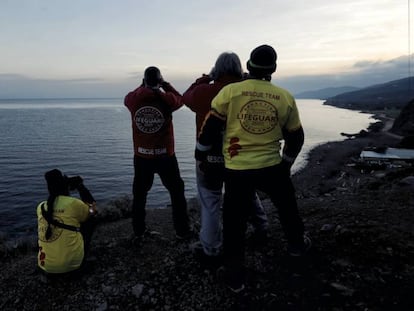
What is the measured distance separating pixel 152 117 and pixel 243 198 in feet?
7.88

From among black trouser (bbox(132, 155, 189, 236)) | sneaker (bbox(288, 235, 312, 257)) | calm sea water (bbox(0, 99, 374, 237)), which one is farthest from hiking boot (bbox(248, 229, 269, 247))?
calm sea water (bbox(0, 99, 374, 237))

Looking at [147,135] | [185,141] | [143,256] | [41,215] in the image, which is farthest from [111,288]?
[185,141]

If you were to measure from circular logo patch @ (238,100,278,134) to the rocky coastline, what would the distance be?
2.02 meters

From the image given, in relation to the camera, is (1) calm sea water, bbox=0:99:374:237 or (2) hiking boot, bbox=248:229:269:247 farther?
(1) calm sea water, bbox=0:99:374:237

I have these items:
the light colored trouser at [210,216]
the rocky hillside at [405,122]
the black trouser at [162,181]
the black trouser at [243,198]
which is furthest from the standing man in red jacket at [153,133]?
the rocky hillside at [405,122]

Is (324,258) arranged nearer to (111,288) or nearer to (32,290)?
(111,288)

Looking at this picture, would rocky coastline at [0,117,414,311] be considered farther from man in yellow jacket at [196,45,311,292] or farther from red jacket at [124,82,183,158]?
red jacket at [124,82,183,158]

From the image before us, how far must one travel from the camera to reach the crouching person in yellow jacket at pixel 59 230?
16.8 ft

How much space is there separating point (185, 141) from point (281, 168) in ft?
164

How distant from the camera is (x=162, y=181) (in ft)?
20.6

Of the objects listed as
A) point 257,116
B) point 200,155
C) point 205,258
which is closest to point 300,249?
point 205,258

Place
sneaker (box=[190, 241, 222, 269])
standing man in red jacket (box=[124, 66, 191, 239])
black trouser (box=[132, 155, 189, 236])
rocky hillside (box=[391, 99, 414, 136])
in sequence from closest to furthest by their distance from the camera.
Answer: sneaker (box=[190, 241, 222, 269]) < standing man in red jacket (box=[124, 66, 191, 239]) < black trouser (box=[132, 155, 189, 236]) < rocky hillside (box=[391, 99, 414, 136])

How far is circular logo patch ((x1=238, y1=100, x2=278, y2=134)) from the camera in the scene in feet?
13.3

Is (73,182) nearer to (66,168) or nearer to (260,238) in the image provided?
(260,238)
